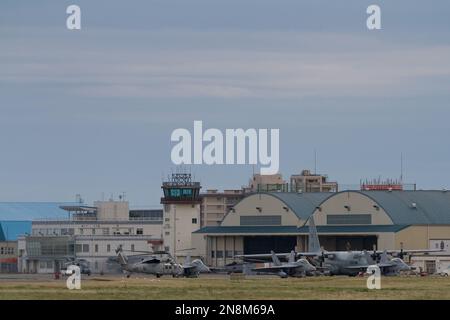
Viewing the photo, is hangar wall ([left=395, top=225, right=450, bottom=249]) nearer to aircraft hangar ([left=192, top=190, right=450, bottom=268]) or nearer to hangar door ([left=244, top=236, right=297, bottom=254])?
aircraft hangar ([left=192, top=190, right=450, bottom=268])

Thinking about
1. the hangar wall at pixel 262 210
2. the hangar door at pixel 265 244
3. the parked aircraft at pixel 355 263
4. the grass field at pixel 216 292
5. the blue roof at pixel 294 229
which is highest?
the hangar wall at pixel 262 210

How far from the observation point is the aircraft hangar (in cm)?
→ 16300

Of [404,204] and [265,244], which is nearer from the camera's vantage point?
[404,204]

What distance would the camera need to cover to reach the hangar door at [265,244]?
17625 centimetres

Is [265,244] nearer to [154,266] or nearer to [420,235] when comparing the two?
[420,235]

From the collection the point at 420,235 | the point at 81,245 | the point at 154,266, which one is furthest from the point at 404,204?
Answer: the point at 154,266

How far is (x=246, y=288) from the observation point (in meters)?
86.5

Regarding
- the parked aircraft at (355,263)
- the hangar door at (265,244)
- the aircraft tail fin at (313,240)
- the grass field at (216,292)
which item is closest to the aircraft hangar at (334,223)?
the hangar door at (265,244)

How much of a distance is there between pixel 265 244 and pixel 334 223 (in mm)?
11631

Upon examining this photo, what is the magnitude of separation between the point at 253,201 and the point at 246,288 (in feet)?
300

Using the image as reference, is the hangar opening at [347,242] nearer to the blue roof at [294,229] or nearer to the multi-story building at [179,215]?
the blue roof at [294,229]

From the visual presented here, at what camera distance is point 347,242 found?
170 meters
